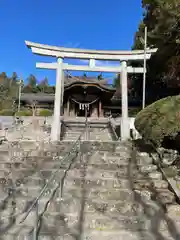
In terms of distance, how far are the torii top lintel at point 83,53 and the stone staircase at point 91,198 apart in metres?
6.30

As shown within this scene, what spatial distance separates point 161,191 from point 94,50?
893 cm

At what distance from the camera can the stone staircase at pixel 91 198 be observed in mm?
3490

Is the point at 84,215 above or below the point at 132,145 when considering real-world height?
below

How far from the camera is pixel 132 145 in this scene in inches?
336

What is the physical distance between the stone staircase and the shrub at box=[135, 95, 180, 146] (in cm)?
87

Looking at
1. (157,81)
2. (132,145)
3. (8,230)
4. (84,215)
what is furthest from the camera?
(157,81)

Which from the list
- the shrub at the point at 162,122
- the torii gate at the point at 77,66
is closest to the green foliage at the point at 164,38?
the torii gate at the point at 77,66

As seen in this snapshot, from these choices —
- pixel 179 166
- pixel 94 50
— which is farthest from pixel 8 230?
pixel 94 50

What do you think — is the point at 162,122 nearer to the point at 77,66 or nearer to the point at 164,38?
the point at 77,66

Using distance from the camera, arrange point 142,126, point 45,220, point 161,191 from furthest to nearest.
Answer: point 142,126 < point 161,191 < point 45,220

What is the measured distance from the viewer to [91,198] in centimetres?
459

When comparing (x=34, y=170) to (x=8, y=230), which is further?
(x=34, y=170)

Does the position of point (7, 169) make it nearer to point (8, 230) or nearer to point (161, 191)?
point (8, 230)

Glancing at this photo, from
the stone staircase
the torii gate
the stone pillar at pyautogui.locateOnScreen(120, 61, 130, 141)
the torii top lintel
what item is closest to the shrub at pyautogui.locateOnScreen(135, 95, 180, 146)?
the stone staircase
